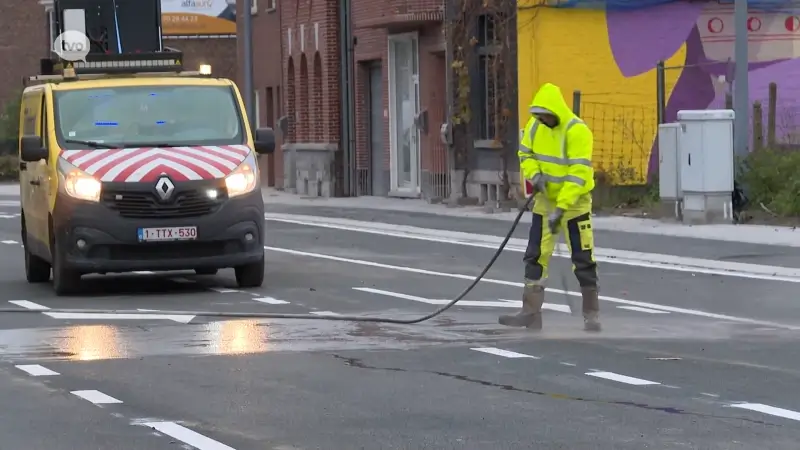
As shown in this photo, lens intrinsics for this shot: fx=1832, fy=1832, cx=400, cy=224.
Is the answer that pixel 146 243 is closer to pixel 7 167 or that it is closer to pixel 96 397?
pixel 96 397

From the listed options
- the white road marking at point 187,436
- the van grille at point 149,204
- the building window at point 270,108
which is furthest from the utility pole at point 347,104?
the white road marking at point 187,436

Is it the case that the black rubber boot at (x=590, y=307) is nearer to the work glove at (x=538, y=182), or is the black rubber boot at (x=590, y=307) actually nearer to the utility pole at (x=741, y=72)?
the work glove at (x=538, y=182)

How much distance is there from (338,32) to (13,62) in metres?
32.9

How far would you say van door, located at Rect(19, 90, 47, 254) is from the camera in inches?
694

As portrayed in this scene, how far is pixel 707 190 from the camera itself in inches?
951

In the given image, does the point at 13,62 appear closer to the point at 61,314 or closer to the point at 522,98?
the point at 522,98

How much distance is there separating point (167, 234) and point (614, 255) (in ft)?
21.2

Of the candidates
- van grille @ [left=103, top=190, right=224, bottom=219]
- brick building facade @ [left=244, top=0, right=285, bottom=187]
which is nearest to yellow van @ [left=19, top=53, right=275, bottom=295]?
van grille @ [left=103, top=190, right=224, bottom=219]

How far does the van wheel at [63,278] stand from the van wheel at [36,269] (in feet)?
5.43

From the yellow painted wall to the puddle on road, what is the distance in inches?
663

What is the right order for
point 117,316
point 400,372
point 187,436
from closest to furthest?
point 187,436
point 400,372
point 117,316

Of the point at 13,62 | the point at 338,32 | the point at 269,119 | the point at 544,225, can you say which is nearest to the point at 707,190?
the point at 544,225

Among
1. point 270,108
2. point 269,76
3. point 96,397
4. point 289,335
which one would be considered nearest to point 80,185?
point 289,335

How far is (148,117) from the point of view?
55.8ft
